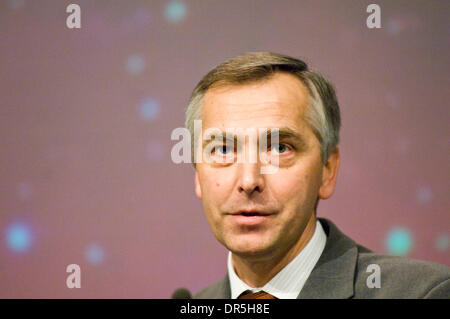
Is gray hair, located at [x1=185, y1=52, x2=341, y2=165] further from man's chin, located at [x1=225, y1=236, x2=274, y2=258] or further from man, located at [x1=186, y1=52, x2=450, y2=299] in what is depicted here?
man's chin, located at [x1=225, y1=236, x2=274, y2=258]

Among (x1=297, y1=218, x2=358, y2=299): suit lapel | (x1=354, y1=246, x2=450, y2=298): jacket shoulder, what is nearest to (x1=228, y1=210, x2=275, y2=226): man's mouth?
(x1=297, y1=218, x2=358, y2=299): suit lapel

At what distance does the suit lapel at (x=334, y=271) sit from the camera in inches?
72.3

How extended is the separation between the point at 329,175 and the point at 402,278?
442 mm

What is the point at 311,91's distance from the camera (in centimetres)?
195

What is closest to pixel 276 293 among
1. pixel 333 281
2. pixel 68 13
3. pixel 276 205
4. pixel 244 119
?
pixel 333 281

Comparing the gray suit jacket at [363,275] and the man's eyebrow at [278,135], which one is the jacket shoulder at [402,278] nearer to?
the gray suit jacket at [363,275]

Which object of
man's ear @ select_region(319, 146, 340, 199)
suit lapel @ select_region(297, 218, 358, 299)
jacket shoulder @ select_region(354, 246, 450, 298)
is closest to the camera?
jacket shoulder @ select_region(354, 246, 450, 298)

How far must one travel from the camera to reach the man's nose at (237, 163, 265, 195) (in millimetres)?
1758

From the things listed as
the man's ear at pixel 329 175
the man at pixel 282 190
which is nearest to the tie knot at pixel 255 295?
the man at pixel 282 190

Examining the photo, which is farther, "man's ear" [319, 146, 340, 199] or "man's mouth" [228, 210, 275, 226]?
"man's ear" [319, 146, 340, 199]

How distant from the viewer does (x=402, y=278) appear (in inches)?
70.8

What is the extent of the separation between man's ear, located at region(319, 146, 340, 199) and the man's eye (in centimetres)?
20

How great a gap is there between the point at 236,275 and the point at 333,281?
37 centimetres

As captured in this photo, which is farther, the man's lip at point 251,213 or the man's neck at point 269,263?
the man's neck at point 269,263
